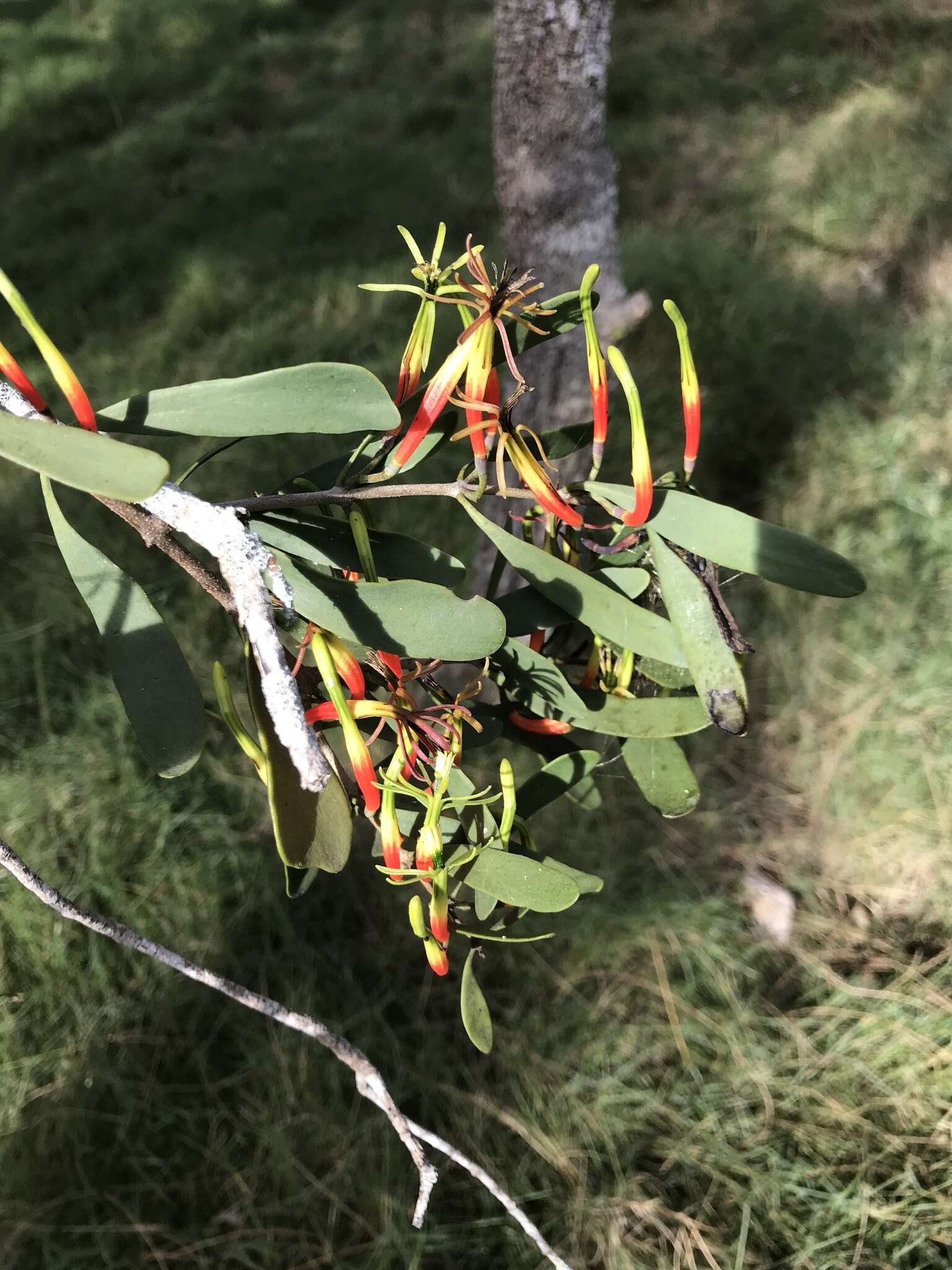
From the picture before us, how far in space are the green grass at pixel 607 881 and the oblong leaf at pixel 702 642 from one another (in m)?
1.03

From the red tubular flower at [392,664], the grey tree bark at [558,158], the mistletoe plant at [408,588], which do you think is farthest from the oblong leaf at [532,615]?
the grey tree bark at [558,158]

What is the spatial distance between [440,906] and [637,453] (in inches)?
8.9

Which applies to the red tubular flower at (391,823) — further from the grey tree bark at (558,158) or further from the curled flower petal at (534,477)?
Answer: the grey tree bark at (558,158)

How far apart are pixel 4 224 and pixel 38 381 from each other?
90 centimetres

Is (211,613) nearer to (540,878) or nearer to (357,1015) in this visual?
(357,1015)

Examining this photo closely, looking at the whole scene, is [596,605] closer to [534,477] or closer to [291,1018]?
[534,477]

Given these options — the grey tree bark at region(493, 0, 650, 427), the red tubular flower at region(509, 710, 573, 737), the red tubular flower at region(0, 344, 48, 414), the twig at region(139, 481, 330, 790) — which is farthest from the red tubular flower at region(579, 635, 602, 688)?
the grey tree bark at region(493, 0, 650, 427)

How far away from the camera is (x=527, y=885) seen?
1.32 ft

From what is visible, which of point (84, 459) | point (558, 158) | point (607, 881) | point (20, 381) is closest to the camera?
point (84, 459)

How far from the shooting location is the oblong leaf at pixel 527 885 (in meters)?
0.40

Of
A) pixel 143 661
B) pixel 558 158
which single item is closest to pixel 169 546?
pixel 143 661

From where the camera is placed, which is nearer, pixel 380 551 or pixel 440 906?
pixel 440 906

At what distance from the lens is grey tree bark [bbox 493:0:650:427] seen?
3.21 ft

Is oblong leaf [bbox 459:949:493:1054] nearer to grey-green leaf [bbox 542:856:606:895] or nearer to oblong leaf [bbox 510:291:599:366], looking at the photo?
grey-green leaf [bbox 542:856:606:895]
